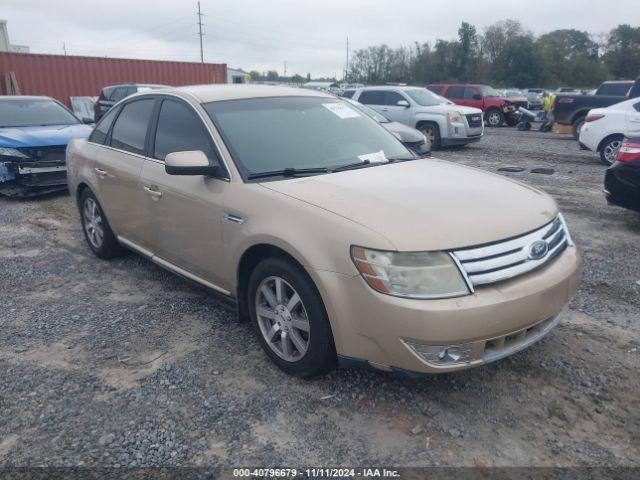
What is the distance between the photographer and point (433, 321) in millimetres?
2457

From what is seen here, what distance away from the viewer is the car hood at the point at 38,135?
7.68 metres

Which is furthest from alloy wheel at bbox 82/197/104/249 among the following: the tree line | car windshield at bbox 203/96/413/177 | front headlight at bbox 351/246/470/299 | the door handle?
the tree line

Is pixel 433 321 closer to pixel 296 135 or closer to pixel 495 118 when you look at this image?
pixel 296 135

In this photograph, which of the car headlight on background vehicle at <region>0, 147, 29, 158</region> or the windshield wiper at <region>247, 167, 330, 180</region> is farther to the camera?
the car headlight on background vehicle at <region>0, 147, 29, 158</region>

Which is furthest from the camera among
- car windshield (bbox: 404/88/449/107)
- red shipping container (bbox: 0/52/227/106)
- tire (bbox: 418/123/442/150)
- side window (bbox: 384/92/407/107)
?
red shipping container (bbox: 0/52/227/106)

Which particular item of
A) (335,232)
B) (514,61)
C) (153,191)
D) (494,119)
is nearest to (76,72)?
(494,119)

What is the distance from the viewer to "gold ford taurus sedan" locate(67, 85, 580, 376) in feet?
8.35

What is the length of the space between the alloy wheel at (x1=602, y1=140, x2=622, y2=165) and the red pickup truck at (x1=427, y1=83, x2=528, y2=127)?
1121 centimetres

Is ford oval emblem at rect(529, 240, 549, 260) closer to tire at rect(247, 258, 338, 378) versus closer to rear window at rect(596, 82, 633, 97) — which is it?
tire at rect(247, 258, 338, 378)

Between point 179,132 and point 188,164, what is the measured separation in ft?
2.40

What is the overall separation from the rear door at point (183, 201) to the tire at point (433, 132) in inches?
415

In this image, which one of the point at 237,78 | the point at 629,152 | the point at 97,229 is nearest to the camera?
the point at 97,229

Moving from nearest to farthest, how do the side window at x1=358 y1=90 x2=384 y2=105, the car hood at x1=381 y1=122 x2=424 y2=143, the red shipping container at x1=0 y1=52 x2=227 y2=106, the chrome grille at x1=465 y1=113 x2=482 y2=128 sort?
the car hood at x1=381 y1=122 x2=424 y2=143 → the chrome grille at x1=465 y1=113 x2=482 y2=128 → the side window at x1=358 y1=90 x2=384 y2=105 → the red shipping container at x1=0 y1=52 x2=227 y2=106

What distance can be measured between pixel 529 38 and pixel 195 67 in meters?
43.7
